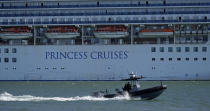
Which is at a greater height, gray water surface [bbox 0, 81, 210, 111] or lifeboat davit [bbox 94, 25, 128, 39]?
lifeboat davit [bbox 94, 25, 128, 39]

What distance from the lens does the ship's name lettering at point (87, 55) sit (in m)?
49.2

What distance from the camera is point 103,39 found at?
50.1 metres

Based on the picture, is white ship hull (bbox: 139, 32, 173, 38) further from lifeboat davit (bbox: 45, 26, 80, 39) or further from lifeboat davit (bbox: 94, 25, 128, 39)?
lifeboat davit (bbox: 45, 26, 80, 39)

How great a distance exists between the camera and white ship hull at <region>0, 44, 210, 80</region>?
49.1 metres

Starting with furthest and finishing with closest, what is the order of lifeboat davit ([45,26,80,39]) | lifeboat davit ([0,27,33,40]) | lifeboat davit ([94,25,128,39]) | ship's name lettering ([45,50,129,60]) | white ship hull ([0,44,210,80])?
lifeboat davit ([0,27,33,40]), lifeboat davit ([45,26,80,39]), lifeboat davit ([94,25,128,39]), ship's name lettering ([45,50,129,60]), white ship hull ([0,44,210,80])

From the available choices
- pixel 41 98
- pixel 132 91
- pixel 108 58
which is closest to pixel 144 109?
pixel 132 91

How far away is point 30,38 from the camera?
5050 centimetres

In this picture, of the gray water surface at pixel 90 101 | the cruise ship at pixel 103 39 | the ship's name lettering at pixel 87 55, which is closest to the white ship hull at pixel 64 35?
the cruise ship at pixel 103 39

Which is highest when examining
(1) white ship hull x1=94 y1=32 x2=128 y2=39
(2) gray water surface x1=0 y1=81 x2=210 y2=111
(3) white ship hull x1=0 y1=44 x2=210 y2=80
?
(1) white ship hull x1=94 y1=32 x2=128 y2=39

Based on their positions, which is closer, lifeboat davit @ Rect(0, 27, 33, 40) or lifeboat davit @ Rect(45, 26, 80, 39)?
lifeboat davit @ Rect(45, 26, 80, 39)

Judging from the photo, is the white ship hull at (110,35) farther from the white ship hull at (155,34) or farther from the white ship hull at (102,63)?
the white ship hull at (155,34)

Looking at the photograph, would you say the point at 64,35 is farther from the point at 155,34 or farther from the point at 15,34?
the point at 155,34

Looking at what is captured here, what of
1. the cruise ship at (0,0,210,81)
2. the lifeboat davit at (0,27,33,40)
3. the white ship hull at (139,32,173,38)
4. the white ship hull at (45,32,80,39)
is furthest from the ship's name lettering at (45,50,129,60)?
the lifeboat davit at (0,27,33,40)

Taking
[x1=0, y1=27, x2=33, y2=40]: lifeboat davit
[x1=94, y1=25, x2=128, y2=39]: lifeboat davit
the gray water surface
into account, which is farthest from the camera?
[x1=0, y1=27, x2=33, y2=40]: lifeboat davit
